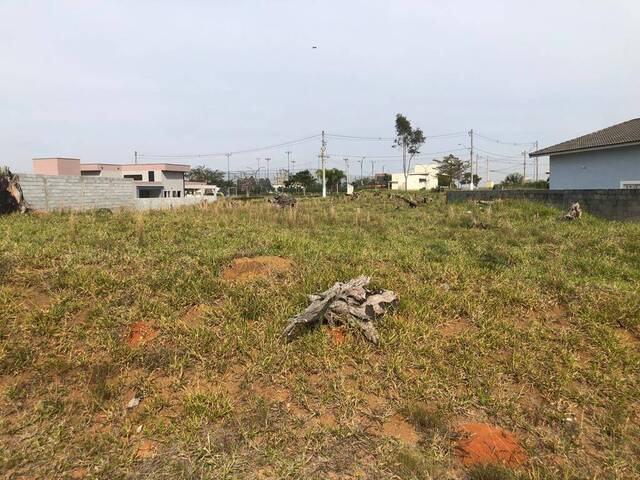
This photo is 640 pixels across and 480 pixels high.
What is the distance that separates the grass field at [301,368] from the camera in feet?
7.51

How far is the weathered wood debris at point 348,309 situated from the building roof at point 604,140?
12536 mm

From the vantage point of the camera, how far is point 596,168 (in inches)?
546

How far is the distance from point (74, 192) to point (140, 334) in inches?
476

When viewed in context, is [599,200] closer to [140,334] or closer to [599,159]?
[599,159]

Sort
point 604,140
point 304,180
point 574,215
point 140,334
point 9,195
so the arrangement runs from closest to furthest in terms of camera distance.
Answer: point 140,334 → point 574,215 → point 9,195 → point 604,140 → point 304,180

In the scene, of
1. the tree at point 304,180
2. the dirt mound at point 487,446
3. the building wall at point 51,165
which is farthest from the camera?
the tree at point 304,180

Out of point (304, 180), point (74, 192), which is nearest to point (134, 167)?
point (304, 180)

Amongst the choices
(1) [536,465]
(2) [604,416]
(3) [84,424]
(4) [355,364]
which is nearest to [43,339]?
(3) [84,424]

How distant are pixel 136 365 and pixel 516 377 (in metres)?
2.81

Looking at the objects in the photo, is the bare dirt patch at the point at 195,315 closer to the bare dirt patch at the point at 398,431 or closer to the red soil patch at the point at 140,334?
the red soil patch at the point at 140,334

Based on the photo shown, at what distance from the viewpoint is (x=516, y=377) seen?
2971 mm

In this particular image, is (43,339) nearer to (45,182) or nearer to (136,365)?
(136,365)

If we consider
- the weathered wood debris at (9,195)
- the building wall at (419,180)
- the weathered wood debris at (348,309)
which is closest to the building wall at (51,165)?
the weathered wood debris at (9,195)

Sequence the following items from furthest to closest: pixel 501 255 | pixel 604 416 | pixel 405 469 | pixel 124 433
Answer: pixel 501 255, pixel 604 416, pixel 124 433, pixel 405 469
